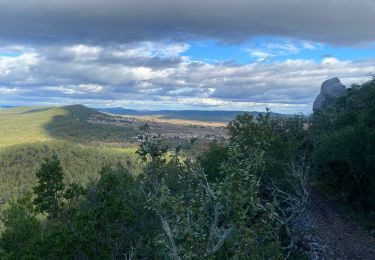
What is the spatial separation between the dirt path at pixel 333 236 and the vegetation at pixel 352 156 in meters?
2.42

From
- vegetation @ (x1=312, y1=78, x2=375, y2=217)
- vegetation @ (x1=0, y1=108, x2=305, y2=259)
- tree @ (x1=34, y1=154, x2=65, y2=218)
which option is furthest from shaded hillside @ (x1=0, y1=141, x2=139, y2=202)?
tree @ (x1=34, y1=154, x2=65, y2=218)

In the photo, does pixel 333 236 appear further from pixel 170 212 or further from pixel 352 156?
pixel 170 212

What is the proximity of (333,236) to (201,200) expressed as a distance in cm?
1661

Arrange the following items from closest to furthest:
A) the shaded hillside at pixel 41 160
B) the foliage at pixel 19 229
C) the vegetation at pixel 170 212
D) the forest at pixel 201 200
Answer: the vegetation at pixel 170 212 < the forest at pixel 201 200 < the foliage at pixel 19 229 < the shaded hillside at pixel 41 160

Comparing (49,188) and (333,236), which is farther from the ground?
(49,188)

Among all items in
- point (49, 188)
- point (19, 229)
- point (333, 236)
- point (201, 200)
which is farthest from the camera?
point (333, 236)

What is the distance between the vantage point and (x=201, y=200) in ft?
30.3

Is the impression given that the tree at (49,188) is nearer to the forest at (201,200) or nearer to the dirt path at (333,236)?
the forest at (201,200)

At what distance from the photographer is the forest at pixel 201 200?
8586 millimetres

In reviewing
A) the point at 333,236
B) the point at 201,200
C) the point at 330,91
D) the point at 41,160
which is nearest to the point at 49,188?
the point at 201,200

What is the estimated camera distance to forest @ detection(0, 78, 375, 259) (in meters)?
8.59

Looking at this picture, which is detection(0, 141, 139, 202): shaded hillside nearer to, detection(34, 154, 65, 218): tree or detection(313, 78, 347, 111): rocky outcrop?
detection(313, 78, 347, 111): rocky outcrop

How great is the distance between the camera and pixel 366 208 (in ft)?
94.0

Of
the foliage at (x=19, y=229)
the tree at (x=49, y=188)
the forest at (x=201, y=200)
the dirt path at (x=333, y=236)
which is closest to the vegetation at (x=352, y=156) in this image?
the forest at (x=201, y=200)
